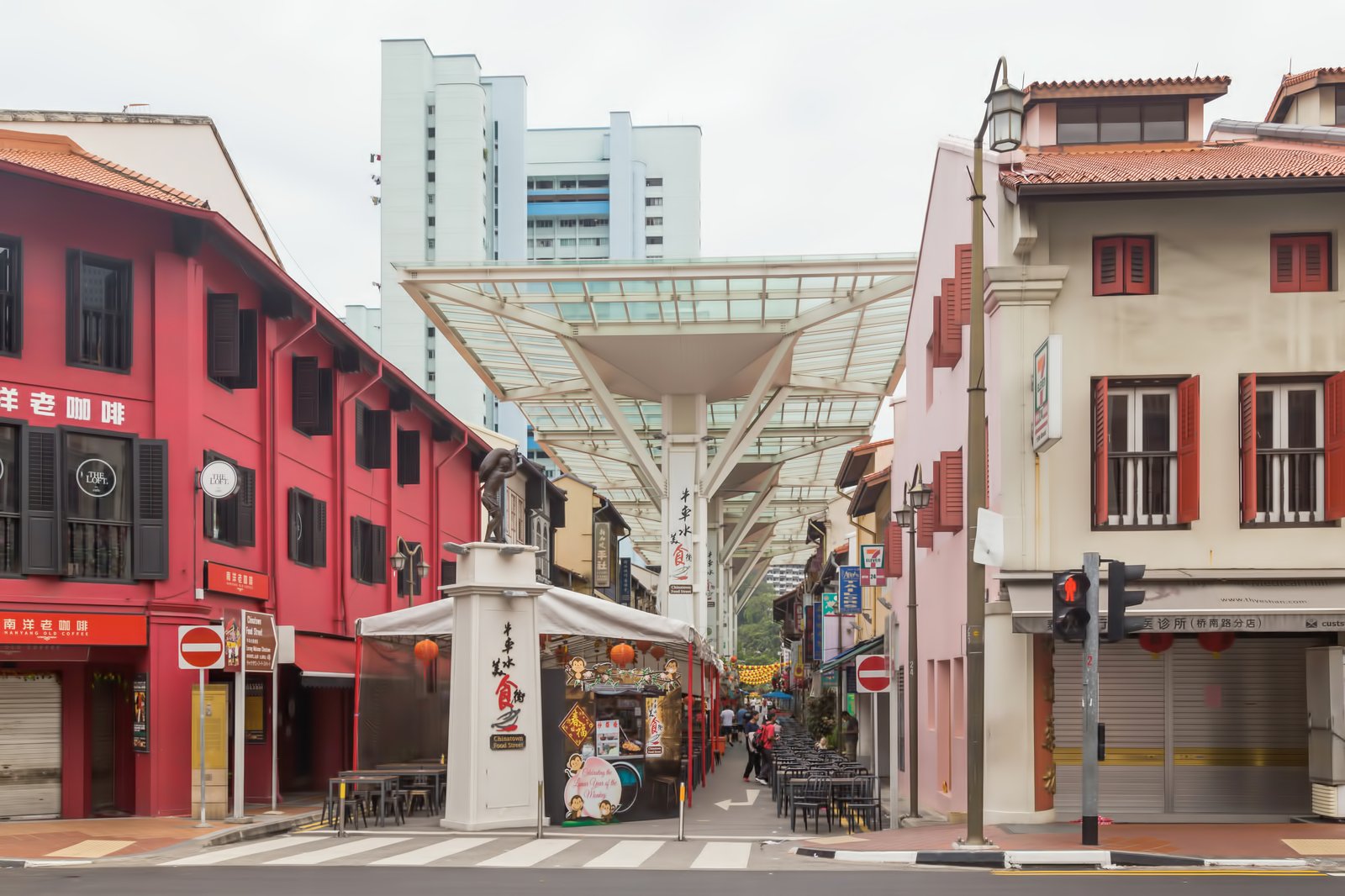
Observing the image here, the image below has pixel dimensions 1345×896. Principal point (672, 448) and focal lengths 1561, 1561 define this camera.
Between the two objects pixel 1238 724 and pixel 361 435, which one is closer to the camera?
pixel 1238 724

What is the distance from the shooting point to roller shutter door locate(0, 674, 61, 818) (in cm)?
2264

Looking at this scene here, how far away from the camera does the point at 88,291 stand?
2377 centimetres

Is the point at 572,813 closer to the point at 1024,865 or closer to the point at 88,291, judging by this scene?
the point at 1024,865

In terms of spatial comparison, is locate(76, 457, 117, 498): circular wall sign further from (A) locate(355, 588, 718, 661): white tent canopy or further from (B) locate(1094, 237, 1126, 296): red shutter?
(B) locate(1094, 237, 1126, 296): red shutter

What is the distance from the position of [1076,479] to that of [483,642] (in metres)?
8.45

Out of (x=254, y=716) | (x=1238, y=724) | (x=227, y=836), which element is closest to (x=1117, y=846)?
(x=1238, y=724)

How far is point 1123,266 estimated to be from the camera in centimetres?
2027

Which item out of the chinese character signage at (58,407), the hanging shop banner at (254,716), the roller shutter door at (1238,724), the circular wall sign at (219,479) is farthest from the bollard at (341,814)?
the roller shutter door at (1238,724)

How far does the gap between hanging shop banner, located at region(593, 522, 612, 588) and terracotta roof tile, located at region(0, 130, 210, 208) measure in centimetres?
3899

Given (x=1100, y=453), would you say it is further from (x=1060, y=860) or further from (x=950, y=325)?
(x=1060, y=860)

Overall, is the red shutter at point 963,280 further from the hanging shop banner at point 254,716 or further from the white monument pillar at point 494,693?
the hanging shop banner at point 254,716

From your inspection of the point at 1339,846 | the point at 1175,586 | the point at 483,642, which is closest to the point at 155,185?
the point at 483,642

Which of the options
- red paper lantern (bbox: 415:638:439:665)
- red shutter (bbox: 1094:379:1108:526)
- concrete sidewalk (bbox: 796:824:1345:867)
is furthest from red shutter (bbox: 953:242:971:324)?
red paper lantern (bbox: 415:638:439:665)

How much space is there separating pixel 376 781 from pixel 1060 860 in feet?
33.6
